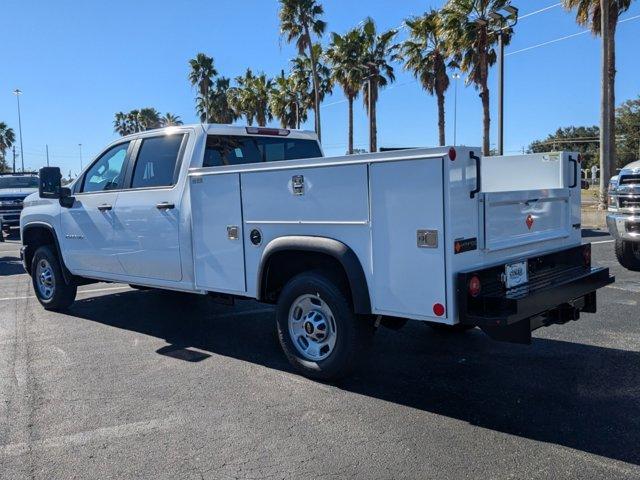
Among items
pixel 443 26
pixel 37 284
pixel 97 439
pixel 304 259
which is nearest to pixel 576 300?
pixel 304 259

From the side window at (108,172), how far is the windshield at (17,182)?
14640 millimetres

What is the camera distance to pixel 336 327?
15.1ft

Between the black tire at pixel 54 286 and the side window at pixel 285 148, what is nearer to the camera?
the side window at pixel 285 148

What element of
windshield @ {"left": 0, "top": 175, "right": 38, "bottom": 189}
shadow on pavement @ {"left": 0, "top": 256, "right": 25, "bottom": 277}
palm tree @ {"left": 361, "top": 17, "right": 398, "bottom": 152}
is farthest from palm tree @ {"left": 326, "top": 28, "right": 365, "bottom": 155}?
shadow on pavement @ {"left": 0, "top": 256, "right": 25, "bottom": 277}

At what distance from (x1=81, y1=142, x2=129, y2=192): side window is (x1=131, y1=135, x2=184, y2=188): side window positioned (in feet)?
0.98

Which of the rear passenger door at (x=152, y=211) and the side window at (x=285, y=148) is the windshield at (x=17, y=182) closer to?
the rear passenger door at (x=152, y=211)

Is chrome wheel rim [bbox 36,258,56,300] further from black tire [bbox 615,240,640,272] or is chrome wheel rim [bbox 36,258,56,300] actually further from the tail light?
black tire [bbox 615,240,640,272]

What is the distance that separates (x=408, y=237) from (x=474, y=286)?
1.77 feet

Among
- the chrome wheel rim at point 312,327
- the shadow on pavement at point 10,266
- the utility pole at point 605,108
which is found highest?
the utility pole at point 605,108

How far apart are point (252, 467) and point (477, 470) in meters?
1.28

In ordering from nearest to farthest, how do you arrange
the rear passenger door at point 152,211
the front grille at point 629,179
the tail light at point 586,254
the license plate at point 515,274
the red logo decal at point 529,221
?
the license plate at point 515,274 < the red logo decal at point 529,221 < the tail light at point 586,254 < the rear passenger door at point 152,211 < the front grille at point 629,179

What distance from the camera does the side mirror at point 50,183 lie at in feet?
22.6

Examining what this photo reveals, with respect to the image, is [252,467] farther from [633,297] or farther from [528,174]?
[633,297]

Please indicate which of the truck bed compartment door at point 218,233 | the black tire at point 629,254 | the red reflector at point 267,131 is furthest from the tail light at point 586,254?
the black tire at point 629,254
